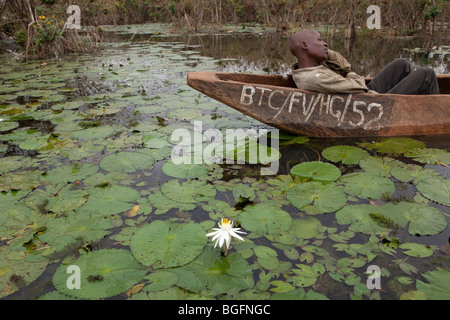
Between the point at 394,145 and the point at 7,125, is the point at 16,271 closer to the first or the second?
the point at 7,125

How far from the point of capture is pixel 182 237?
1436 millimetres

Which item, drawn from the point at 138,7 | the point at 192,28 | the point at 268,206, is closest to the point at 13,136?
the point at 268,206

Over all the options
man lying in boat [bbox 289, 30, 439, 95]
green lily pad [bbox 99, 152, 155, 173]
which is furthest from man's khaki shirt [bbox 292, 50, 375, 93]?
green lily pad [bbox 99, 152, 155, 173]

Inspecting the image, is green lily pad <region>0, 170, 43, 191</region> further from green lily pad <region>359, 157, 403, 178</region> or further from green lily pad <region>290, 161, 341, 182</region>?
green lily pad <region>359, 157, 403, 178</region>

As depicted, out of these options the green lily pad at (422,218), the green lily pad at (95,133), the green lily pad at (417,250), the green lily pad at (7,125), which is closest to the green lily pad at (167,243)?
the green lily pad at (417,250)

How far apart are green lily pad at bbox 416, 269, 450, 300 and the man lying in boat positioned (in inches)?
62.1

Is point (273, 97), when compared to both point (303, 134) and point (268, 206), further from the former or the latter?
point (268, 206)

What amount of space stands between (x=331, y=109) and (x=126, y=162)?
5.55 feet

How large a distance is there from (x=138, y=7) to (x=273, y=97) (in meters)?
21.2

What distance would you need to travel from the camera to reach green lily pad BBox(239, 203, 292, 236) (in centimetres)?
151

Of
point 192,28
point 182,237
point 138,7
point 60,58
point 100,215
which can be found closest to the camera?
point 182,237

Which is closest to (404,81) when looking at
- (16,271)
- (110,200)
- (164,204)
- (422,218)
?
(422,218)

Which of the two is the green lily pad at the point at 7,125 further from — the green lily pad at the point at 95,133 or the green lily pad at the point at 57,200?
the green lily pad at the point at 57,200
